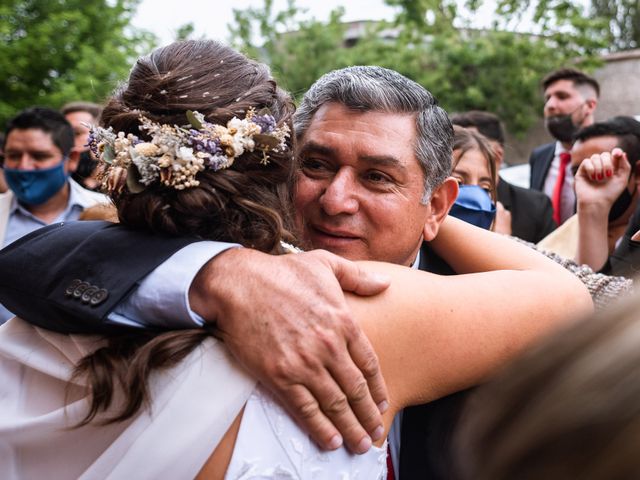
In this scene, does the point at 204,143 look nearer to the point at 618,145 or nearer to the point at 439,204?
the point at 439,204

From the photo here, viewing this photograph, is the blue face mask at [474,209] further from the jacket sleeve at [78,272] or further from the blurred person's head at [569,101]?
the blurred person's head at [569,101]

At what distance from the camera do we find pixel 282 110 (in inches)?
76.2

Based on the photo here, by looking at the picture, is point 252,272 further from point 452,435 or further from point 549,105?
point 549,105

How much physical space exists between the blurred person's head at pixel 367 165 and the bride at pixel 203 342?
0.69 metres

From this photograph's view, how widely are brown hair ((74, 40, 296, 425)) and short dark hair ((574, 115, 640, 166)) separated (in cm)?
365

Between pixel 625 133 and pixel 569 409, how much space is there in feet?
14.8

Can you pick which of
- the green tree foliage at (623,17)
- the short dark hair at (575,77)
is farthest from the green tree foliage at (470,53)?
the green tree foliage at (623,17)

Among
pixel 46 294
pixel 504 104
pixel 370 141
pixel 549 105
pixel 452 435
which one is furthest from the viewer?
pixel 504 104

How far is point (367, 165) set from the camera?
2.64 metres

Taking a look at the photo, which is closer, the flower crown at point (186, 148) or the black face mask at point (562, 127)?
the flower crown at point (186, 148)

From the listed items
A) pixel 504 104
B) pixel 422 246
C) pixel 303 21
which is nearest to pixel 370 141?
pixel 422 246

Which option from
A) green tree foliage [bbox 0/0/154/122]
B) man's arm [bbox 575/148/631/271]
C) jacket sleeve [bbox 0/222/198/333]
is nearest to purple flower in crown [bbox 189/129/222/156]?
jacket sleeve [bbox 0/222/198/333]

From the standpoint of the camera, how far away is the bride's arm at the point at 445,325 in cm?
178

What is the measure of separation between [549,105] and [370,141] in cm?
578
